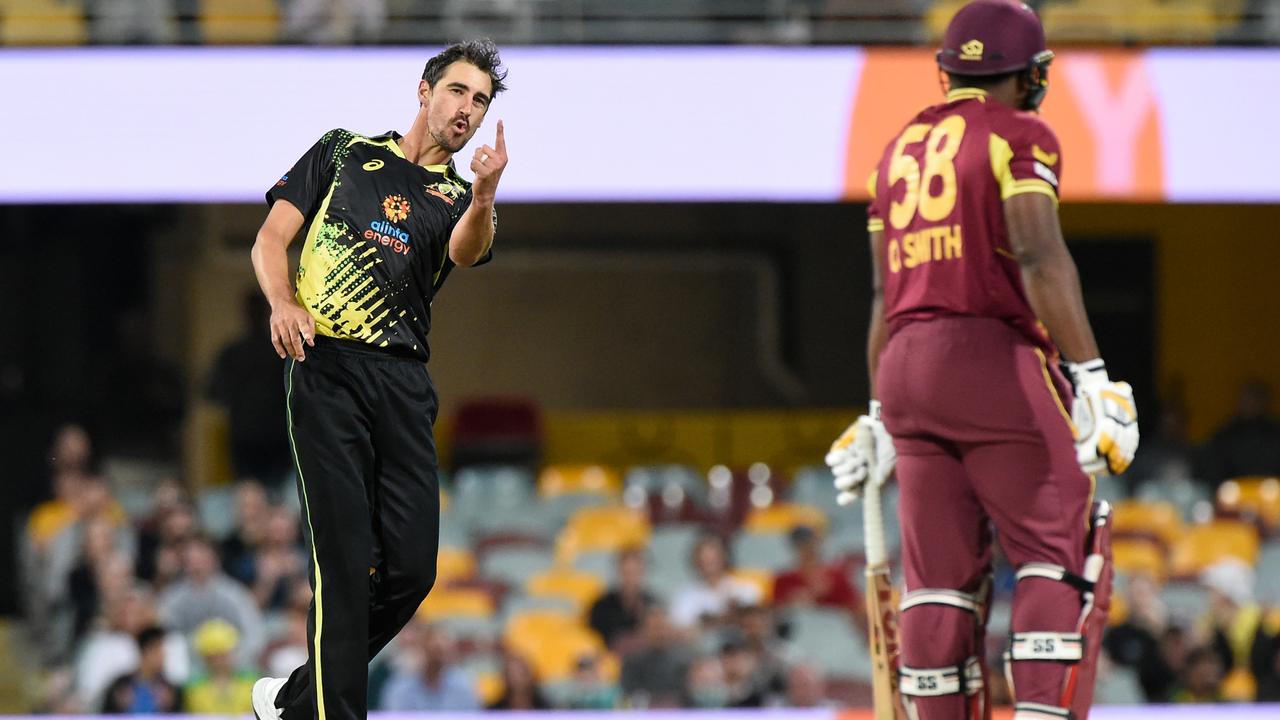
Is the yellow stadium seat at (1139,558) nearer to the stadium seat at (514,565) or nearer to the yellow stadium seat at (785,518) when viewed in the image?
the yellow stadium seat at (785,518)

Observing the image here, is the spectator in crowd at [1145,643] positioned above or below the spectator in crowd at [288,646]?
below

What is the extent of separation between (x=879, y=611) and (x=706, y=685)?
457 cm

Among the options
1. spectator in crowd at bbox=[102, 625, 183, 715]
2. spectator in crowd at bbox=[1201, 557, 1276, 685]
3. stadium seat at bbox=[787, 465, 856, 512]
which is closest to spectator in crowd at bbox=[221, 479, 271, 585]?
spectator in crowd at bbox=[102, 625, 183, 715]

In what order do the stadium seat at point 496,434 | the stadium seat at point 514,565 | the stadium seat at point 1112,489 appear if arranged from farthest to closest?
1. the stadium seat at point 496,434
2. the stadium seat at point 1112,489
3. the stadium seat at point 514,565

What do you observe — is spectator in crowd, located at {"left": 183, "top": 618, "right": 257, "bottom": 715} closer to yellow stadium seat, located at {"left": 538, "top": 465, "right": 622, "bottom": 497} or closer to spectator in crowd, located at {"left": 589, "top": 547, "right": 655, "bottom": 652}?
spectator in crowd, located at {"left": 589, "top": 547, "right": 655, "bottom": 652}

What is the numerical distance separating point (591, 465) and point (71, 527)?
4.59 metres

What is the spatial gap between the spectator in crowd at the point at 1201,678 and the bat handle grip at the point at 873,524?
531 centimetres

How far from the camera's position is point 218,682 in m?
8.68

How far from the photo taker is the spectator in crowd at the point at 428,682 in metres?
8.62

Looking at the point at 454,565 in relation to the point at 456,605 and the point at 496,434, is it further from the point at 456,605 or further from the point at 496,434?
the point at 496,434

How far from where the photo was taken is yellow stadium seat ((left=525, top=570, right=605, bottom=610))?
10.3 m

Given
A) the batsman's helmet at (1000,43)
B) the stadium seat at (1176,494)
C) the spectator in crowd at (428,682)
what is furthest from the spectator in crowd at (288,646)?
the stadium seat at (1176,494)

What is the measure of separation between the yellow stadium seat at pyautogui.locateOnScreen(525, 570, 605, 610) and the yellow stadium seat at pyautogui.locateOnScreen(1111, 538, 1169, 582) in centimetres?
296

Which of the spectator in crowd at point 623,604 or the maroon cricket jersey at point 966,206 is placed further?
the spectator in crowd at point 623,604
